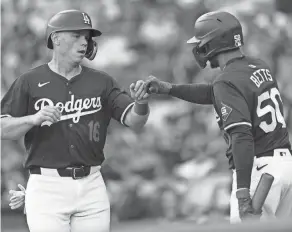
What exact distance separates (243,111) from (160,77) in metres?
3.85

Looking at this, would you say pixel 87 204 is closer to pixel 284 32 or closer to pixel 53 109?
pixel 53 109

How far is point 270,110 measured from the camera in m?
5.28

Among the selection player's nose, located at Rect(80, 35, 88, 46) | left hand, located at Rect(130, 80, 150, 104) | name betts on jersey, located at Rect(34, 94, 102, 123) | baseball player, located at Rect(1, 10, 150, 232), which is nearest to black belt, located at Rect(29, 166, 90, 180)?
baseball player, located at Rect(1, 10, 150, 232)

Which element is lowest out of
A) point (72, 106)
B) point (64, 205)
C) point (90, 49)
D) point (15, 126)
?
point (64, 205)

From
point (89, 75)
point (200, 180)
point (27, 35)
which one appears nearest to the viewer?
point (89, 75)

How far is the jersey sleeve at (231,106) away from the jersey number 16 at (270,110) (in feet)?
0.41

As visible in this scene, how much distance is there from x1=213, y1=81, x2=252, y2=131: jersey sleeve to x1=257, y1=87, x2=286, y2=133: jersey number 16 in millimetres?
124

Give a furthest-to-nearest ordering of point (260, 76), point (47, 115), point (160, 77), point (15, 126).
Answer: point (160, 77) < point (260, 76) < point (15, 126) < point (47, 115)

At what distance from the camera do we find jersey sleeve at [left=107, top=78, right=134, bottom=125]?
547cm

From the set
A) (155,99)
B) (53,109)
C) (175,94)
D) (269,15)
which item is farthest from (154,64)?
(53,109)

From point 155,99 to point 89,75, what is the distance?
11.5 feet

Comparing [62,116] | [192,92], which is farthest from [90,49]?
[192,92]

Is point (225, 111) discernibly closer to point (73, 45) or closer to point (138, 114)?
point (138, 114)

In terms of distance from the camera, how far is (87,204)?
17.3 feet
